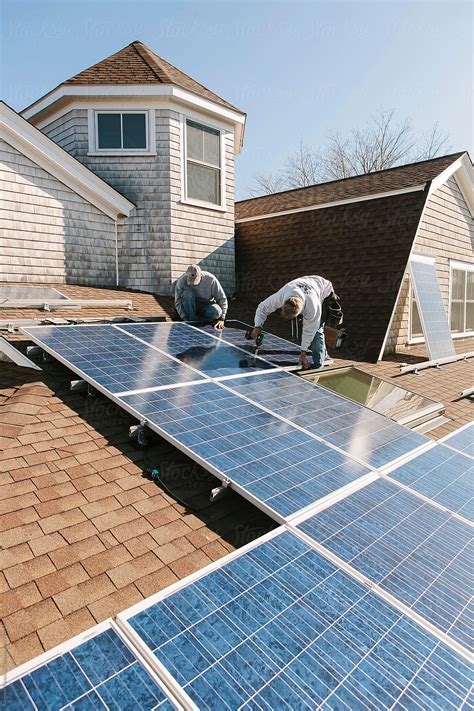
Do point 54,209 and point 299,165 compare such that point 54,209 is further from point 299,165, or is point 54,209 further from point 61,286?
point 299,165

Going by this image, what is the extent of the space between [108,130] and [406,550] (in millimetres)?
12570

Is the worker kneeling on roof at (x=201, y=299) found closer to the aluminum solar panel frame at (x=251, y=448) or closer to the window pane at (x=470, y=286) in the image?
the aluminum solar panel frame at (x=251, y=448)

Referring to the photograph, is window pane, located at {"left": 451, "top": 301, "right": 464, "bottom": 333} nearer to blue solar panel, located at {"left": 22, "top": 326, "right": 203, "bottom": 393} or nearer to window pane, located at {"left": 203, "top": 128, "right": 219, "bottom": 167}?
window pane, located at {"left": 203, "top": 128, "right": 219, "bottom": 167}

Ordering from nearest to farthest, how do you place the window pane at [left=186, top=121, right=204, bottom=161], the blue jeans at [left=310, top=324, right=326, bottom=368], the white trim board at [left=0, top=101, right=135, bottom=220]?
the blue jeans at [left=310, top=324, right=326, bottom=368] < the white trim board at [left=0, top=101, right=135, bottom=220] < the window pane at [left=186, top=121, right=204, bottom=161]

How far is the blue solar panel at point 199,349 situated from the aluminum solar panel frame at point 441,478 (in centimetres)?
230

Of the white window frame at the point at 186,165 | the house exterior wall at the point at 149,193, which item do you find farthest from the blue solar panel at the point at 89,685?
the white window frame at the point at 186,165

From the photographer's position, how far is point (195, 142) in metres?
12.6

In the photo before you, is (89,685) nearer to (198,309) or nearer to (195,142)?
(198,309)

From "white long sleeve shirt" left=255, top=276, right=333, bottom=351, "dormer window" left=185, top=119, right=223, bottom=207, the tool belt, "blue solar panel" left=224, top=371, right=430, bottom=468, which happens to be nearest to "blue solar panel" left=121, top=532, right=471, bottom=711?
"blue solar panel" left=224, top=371, right=430, bottom=468

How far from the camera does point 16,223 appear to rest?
9.85 meters

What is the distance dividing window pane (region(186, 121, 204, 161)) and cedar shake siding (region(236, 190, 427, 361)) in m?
2.61

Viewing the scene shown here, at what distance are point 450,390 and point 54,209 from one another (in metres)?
9.55

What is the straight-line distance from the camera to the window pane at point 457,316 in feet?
45.9

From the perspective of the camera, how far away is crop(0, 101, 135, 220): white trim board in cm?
949
